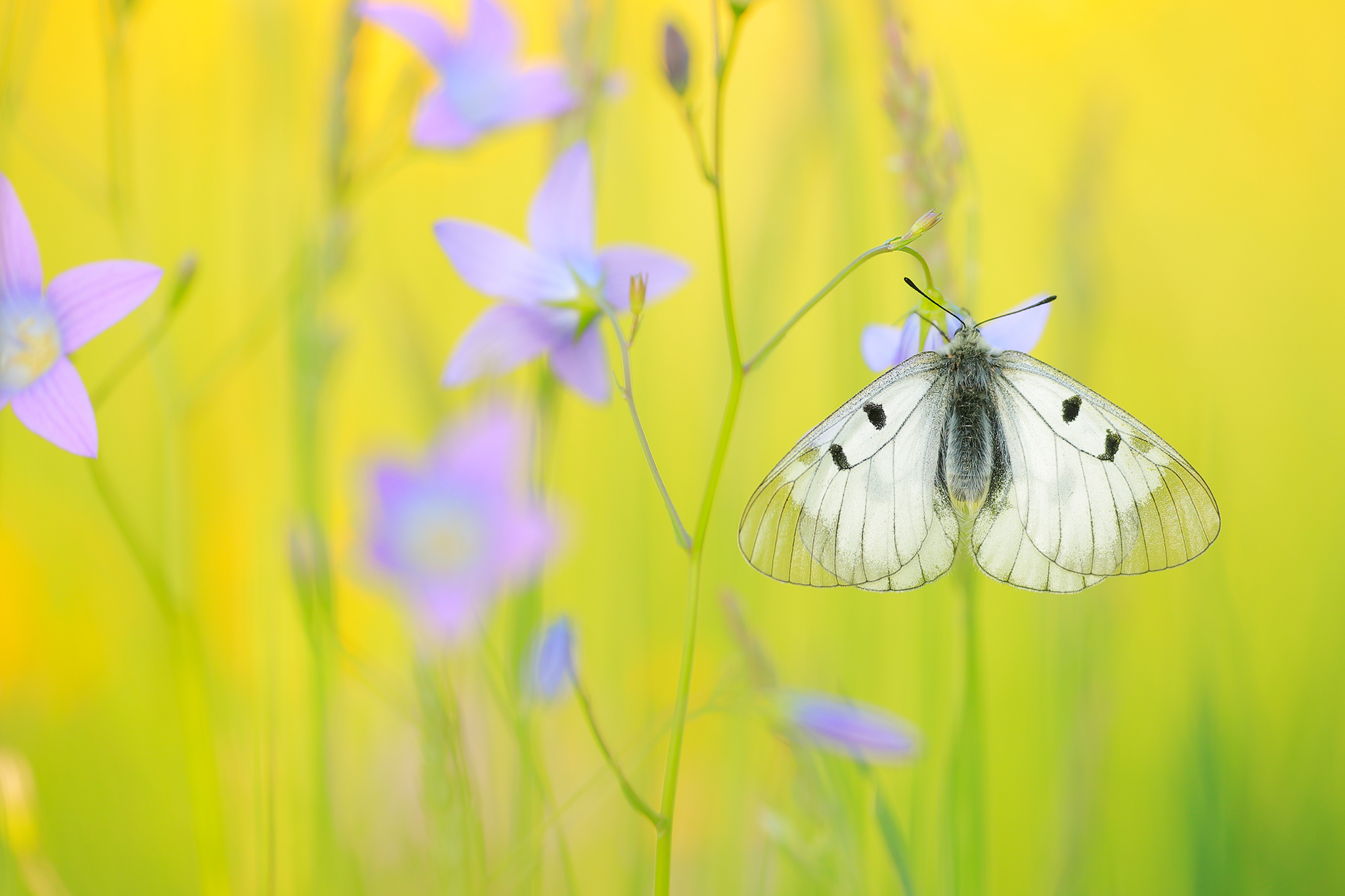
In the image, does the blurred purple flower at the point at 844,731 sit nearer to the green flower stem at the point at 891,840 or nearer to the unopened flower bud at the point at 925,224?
the green flower stem at the point at 891,840

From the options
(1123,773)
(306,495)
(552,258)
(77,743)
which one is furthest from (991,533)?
(77,743)

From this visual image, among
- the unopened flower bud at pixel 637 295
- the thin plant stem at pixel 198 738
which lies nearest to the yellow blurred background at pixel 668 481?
the thin plant stem at pixel 198 738

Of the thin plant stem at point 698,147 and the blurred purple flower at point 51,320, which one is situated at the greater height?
the thin plant stem at point 698,147

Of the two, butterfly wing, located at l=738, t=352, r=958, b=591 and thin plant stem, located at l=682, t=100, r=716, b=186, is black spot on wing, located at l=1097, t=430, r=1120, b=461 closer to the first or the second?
butterfly wing, located at l=738, t=352, r=958, b=591

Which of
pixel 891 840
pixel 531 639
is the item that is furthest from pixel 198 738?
pixel 891 840

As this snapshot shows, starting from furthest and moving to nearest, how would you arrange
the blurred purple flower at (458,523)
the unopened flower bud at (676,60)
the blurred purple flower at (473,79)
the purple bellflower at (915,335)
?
the blurred purple flower at (473,79) < the purple bellflower at (915,335) < the unopened flower bud at (676,60) < the blurred purple flower at (458,523)

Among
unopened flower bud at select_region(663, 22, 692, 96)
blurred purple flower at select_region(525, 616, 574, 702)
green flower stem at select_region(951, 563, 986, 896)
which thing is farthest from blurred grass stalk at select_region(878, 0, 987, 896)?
blurred purple flower at select_region(525, 616, 574, 702)

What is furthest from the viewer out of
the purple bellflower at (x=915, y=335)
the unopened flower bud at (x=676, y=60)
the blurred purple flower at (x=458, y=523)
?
the purple bellflower at (x=915, y=335)

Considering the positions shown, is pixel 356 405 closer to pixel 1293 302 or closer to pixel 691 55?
pixel 691 55
